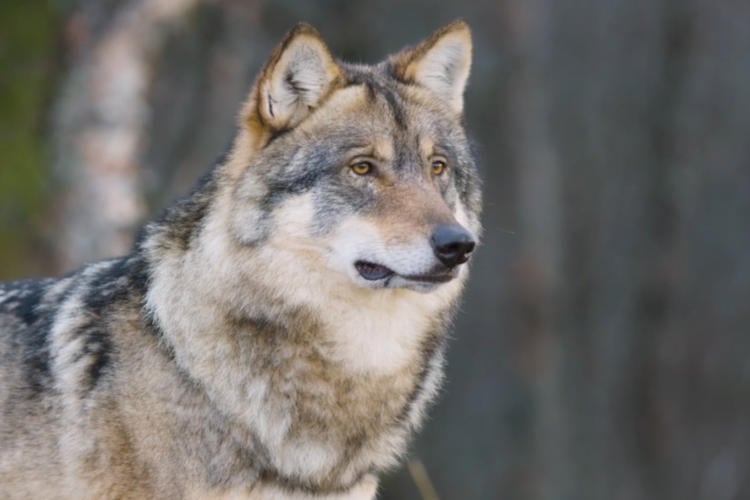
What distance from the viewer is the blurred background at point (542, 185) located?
11328mm

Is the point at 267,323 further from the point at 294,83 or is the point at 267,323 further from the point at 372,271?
the point at 294,83

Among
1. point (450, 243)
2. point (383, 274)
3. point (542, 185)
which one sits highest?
point (450, 243)

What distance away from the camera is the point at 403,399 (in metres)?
6.27

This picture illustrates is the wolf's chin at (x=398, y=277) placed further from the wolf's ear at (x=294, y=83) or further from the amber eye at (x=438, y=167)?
the wolf's ear at (x=294, y=83)

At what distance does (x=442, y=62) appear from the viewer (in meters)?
6.68

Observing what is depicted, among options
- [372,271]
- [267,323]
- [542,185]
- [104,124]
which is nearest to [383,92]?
[372,271]

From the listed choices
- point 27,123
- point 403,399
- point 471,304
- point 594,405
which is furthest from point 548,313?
point 403,399

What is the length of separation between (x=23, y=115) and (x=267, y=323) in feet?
23.4

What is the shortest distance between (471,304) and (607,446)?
12.9ft

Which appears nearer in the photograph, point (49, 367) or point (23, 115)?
point (49, 367)

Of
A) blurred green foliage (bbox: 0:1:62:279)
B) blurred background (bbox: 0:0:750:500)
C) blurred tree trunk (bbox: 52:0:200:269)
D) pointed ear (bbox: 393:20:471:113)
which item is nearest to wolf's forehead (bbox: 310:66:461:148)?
pointed ear (bbox: 393:20:471:113)

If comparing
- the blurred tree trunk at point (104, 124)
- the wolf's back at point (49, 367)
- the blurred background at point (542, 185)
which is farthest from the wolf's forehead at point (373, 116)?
the blurred background at point (542, 185)

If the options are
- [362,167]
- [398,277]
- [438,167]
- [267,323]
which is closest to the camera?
[398,277]

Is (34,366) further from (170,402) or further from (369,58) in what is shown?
(369,58)
